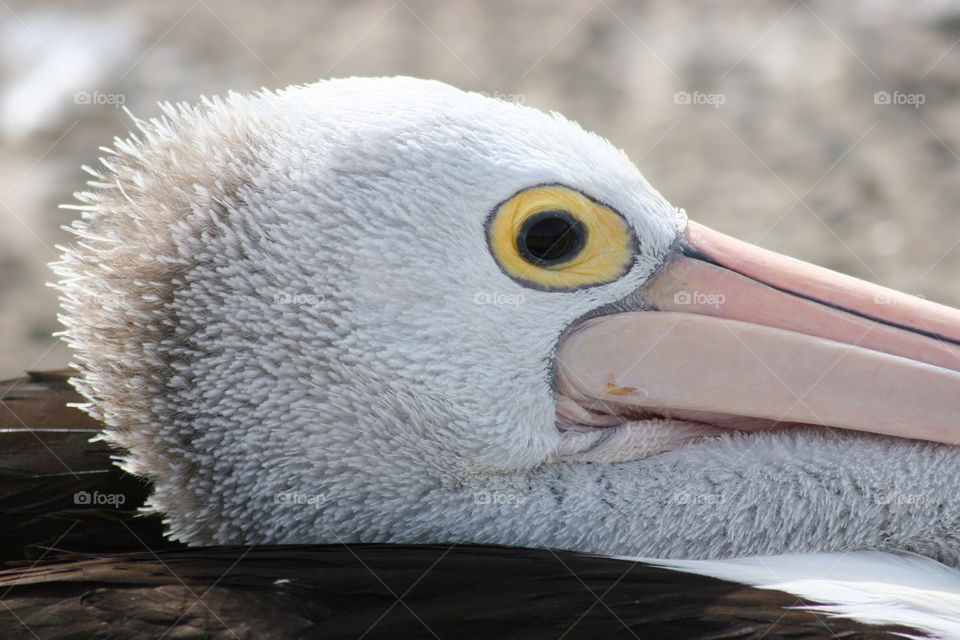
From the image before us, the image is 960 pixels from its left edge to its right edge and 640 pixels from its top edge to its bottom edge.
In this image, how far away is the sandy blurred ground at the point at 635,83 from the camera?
18.7ft

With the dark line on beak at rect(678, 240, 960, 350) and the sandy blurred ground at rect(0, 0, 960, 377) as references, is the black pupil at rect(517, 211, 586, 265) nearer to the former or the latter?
the dark line on beak at rect(678, 240, 960, 350)

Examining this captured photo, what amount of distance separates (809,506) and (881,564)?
0.58 feet

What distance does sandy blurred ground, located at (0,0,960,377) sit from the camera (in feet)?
18.7

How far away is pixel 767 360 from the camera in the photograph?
7.82 ft

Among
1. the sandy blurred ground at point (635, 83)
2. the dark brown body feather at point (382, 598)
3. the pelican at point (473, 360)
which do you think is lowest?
the dark brown body feather at point (382, 598)

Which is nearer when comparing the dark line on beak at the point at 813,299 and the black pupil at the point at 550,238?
the black pupil at the point at 550,238

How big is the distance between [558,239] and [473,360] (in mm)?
319

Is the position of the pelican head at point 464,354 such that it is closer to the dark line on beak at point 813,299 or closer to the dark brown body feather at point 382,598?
the dark line on beak at point 813,299

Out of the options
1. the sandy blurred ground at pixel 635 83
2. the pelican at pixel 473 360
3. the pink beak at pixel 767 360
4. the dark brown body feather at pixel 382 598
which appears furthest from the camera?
the sandy blurred ground at pixel 635 83

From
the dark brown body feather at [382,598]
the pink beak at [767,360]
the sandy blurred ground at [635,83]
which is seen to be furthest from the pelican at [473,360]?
the sandy blurred ground at [635,83]

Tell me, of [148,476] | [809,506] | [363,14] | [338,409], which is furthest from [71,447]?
[363,14]

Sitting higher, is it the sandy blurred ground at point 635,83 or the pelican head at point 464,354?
the sandy blurred ground at point 635,83

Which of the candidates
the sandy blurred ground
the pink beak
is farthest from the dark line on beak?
the sandy blurred ground

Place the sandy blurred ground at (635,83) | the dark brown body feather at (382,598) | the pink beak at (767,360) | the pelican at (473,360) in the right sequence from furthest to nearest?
1. the sandy blurred ground at (635,83)
2. the pink beak at (767,360)
3. the pelican at (473,360)
4. the dark brown body feather at (382,598)
